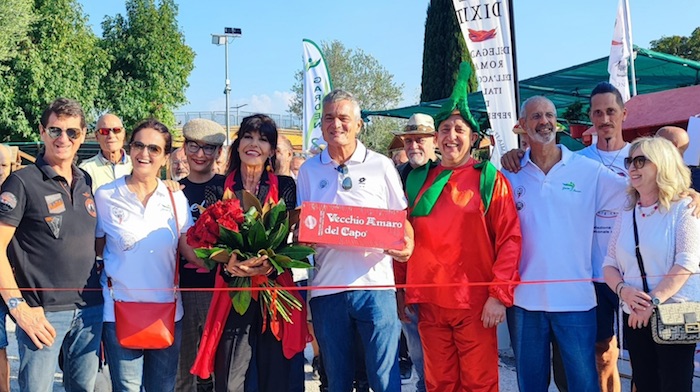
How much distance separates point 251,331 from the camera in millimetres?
3240

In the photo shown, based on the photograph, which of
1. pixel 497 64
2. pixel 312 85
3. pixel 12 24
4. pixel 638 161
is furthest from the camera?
pixel 12 24

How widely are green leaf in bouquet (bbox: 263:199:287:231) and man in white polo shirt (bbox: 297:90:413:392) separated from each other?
331 millimetres

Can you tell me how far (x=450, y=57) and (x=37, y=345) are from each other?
2002 cm

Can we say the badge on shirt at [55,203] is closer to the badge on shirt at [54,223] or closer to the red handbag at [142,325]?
the badge on shirt at [54,223]

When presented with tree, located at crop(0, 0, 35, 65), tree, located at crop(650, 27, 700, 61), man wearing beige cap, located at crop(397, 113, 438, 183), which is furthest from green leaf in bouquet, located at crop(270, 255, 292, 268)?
tree, located at crop(650, 27, 700, 61)

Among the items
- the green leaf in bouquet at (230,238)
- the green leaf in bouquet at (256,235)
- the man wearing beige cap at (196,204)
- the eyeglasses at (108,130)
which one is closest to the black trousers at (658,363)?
the green leaf in bouquet at (256,235)

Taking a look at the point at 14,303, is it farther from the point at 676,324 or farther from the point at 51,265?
the point at 676,324

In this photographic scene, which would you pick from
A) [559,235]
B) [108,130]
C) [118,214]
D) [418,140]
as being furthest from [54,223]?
[418,140]

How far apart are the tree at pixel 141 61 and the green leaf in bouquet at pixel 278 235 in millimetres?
Answer: 24996

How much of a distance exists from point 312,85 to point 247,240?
1061 cm

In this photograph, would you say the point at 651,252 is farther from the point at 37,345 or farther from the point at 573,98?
the point at 573,98

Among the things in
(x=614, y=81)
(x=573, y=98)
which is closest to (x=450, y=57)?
(x=573, y=98)

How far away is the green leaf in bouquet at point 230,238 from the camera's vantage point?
2912 mm

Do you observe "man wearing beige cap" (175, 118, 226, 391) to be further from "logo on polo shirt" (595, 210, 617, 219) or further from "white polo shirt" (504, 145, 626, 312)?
"logo on polo shirt" (595, 210, 617, 219)
